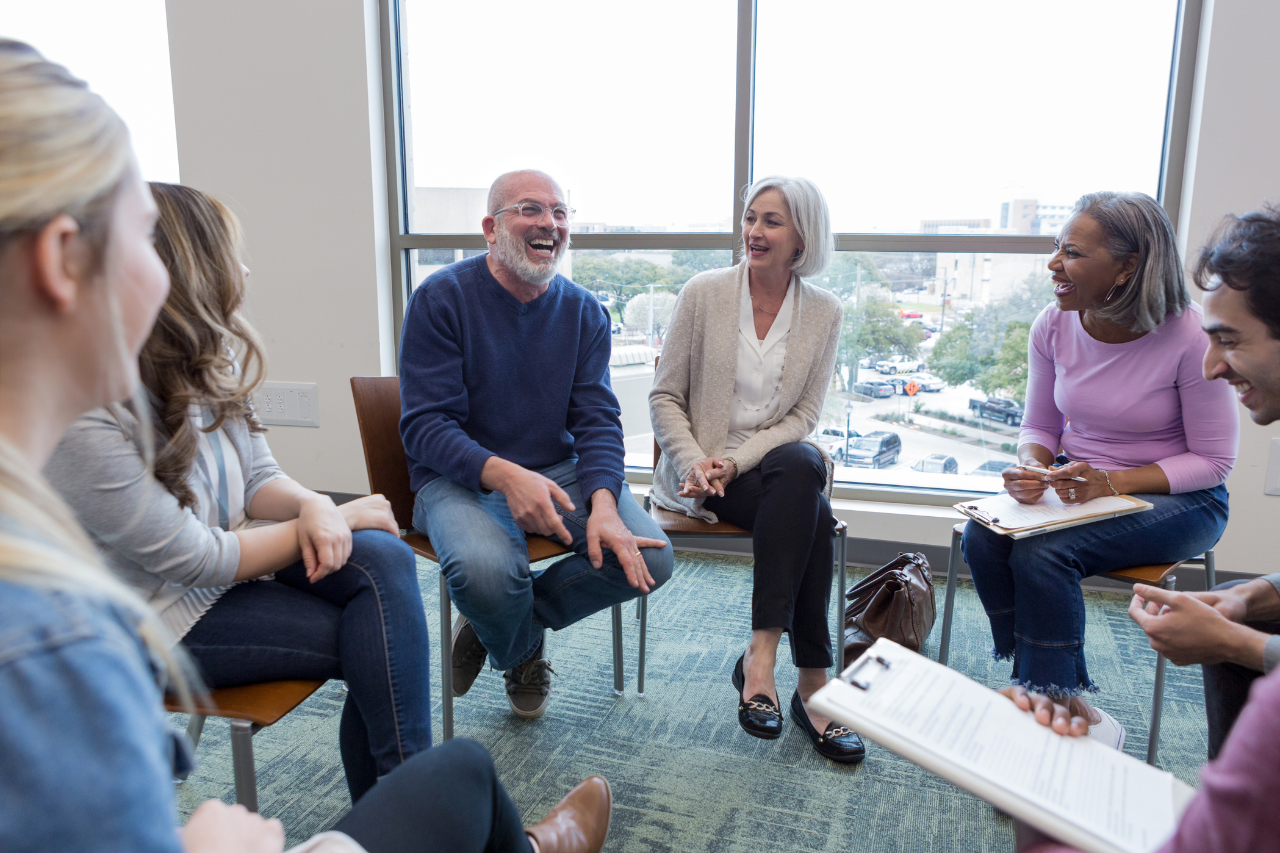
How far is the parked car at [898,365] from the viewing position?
2922mm

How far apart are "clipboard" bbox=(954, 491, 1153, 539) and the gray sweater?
4.83 ft

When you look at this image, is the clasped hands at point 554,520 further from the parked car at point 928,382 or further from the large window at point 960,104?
the large window at point 960,104

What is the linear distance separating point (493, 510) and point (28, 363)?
4.38ft

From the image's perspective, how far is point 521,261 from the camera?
1965 millimetres

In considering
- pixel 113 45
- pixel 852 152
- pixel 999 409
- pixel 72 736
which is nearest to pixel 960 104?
pixel 852 152

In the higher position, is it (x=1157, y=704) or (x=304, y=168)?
(x=304, y=168)

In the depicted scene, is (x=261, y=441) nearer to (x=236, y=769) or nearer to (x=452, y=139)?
(x=236, y=769)

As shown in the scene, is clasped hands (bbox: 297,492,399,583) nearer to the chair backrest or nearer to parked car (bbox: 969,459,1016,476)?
the chair backrest

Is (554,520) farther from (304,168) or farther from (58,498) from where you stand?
(304,168)

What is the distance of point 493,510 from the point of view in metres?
1.83

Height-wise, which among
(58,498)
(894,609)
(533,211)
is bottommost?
(894,609)

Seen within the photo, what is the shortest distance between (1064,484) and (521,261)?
1360 millimetres

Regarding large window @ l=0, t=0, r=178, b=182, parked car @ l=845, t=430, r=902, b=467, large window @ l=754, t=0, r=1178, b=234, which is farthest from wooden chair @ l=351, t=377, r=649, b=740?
large window @ l=0, t=0, r=178, b=182

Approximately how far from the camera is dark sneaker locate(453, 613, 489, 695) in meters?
1.92
